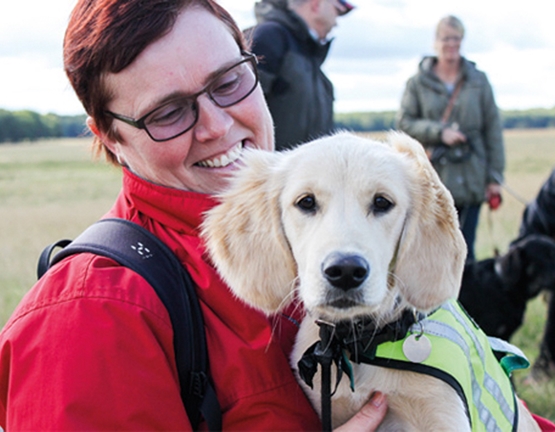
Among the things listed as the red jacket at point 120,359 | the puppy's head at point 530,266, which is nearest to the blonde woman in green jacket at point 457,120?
the puppy's head at point 530,266

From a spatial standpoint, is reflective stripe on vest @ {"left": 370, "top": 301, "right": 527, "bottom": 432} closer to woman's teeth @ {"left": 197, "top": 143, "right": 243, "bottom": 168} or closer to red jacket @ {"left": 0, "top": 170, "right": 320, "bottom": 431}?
red jacket @ {"left": 0, "top": 170, "right": 320, "bottom": 431}

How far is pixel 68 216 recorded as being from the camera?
10914 mm

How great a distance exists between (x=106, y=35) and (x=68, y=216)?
9.59 m

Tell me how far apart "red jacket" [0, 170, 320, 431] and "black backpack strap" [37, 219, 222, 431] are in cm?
3

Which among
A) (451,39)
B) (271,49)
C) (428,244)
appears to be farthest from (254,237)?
(451,39)

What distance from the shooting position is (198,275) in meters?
1.87

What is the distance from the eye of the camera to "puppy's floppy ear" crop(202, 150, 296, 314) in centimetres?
195

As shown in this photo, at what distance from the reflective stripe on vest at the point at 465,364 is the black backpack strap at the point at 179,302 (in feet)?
1.79

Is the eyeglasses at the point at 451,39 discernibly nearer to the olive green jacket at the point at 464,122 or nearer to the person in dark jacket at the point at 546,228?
the olive green jacket at the point at 464,122

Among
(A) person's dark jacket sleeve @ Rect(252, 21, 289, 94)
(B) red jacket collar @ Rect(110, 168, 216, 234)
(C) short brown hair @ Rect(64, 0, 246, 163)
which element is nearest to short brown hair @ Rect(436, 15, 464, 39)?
(A) person's dark jacket sleeve @ Rect(252, 21, 289, 94)

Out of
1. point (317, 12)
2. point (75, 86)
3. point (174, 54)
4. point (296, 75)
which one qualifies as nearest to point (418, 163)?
point (174, 54)

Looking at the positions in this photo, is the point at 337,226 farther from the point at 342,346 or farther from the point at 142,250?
the point at 142,250

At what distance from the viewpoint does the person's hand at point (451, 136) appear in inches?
219

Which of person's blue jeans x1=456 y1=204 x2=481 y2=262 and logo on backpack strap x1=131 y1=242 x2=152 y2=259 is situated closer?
logo on backpack strap x1=131 y1=242 x2=152 y2=259
